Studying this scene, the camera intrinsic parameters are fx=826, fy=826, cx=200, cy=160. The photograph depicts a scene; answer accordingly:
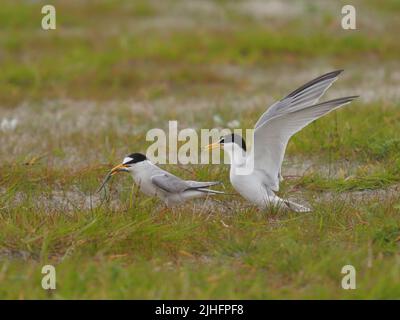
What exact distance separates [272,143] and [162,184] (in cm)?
77

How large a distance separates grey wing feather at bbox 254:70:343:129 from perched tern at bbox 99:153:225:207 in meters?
0.65

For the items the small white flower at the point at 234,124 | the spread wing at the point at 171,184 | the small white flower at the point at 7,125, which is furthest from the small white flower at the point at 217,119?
the spread wing at the point at 171,184

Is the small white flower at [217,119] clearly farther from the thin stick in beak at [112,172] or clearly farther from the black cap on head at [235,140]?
the black cap on head at [235,140]

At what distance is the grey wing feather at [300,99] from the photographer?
200 inches

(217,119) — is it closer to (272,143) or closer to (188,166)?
(188,166)

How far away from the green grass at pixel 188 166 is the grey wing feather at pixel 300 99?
611 mm

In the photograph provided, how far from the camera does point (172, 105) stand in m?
9.04

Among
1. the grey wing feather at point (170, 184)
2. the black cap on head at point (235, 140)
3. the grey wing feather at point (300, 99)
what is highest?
the grey wing feather at point (300, 99)

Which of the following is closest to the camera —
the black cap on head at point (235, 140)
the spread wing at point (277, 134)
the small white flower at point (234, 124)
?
the spread wing at point (277, 134)

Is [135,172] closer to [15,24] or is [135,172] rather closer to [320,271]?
[320,271]

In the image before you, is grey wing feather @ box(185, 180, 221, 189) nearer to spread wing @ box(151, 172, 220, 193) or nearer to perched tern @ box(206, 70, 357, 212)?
spread wing @ box(151, 172, 220, 193)

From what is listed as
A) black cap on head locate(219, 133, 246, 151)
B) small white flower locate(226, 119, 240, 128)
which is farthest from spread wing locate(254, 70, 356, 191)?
small white flower locate(226, 119, 240, 128)

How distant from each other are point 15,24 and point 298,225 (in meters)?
8.35
